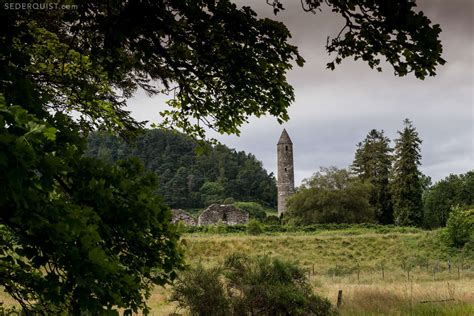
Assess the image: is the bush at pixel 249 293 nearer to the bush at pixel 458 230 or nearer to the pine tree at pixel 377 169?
the bush at pixel 458 230

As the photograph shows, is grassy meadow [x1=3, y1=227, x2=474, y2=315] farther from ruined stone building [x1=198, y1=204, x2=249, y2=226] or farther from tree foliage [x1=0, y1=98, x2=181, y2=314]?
ruined stone building [x1=198, y1=204, x2=249, y2=226]

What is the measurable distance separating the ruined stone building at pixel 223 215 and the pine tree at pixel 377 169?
1651cm

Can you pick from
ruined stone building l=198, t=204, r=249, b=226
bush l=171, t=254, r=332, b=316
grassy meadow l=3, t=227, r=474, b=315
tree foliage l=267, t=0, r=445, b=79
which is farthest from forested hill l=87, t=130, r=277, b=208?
tree foliage l=267, t=0, r=445, b=79

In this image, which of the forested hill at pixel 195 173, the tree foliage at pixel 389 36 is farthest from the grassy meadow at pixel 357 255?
the forested hill at pixel 195 173

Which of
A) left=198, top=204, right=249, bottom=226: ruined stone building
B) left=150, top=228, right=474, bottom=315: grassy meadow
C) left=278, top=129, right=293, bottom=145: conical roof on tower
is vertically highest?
left=278, top=129, right=293, bottom=145: conical roof on tower

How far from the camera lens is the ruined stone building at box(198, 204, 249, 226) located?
6494cm

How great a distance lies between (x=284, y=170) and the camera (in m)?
79.8

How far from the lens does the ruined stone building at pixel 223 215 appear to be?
2557 inches

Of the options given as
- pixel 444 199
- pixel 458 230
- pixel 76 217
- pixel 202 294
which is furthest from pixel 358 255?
pixel 444 199

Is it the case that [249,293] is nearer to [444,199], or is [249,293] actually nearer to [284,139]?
[444,199]

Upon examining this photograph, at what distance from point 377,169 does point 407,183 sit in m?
9.24

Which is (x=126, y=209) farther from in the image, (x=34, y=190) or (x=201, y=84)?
(x=201, y=84)

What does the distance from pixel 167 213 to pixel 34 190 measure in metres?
→ 1.72

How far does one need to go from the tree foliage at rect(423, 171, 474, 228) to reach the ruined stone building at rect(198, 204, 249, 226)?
2441 centimetres
